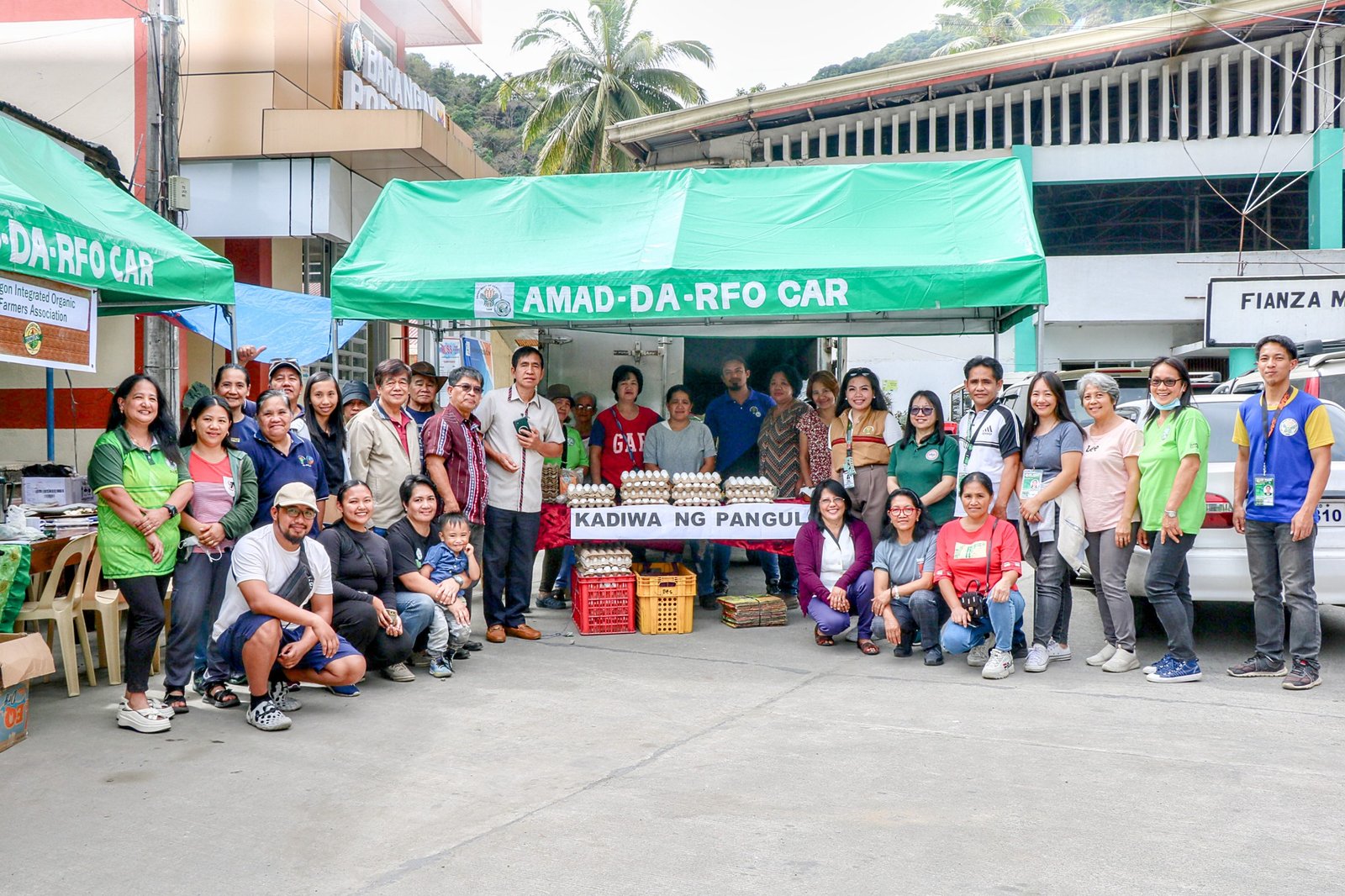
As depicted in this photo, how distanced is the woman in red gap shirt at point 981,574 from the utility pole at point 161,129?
322 inches

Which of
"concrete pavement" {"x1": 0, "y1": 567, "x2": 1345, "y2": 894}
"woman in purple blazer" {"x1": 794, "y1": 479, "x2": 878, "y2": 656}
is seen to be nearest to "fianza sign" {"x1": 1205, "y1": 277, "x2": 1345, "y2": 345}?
"concrete pavement" {"x1": 0, "y1": 567, "x2": 1345, "y2": 894}

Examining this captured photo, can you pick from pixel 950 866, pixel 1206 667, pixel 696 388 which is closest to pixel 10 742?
pixel 950 866

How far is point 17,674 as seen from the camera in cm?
504

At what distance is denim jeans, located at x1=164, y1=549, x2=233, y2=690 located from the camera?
5.62 meters

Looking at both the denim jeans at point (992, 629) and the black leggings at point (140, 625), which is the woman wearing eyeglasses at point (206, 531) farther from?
the denim jeans at point (992, 629)

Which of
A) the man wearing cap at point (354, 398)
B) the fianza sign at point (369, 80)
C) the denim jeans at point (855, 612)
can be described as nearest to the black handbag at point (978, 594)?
the denim jeans at point (855, 612)

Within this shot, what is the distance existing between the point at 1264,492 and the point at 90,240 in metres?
7.18

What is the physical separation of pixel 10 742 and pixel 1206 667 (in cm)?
661

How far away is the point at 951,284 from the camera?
7.59 m

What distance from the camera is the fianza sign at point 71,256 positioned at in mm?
6090

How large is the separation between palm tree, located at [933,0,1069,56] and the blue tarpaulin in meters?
28.7

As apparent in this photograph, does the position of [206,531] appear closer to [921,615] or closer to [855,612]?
[855,612]

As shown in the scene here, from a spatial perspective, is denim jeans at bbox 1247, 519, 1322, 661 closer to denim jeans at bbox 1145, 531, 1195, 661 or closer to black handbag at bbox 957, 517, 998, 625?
denim jeans at bbox 1145, 531, 1195, 661

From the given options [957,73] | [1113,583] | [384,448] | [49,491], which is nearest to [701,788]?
[1113,583]
